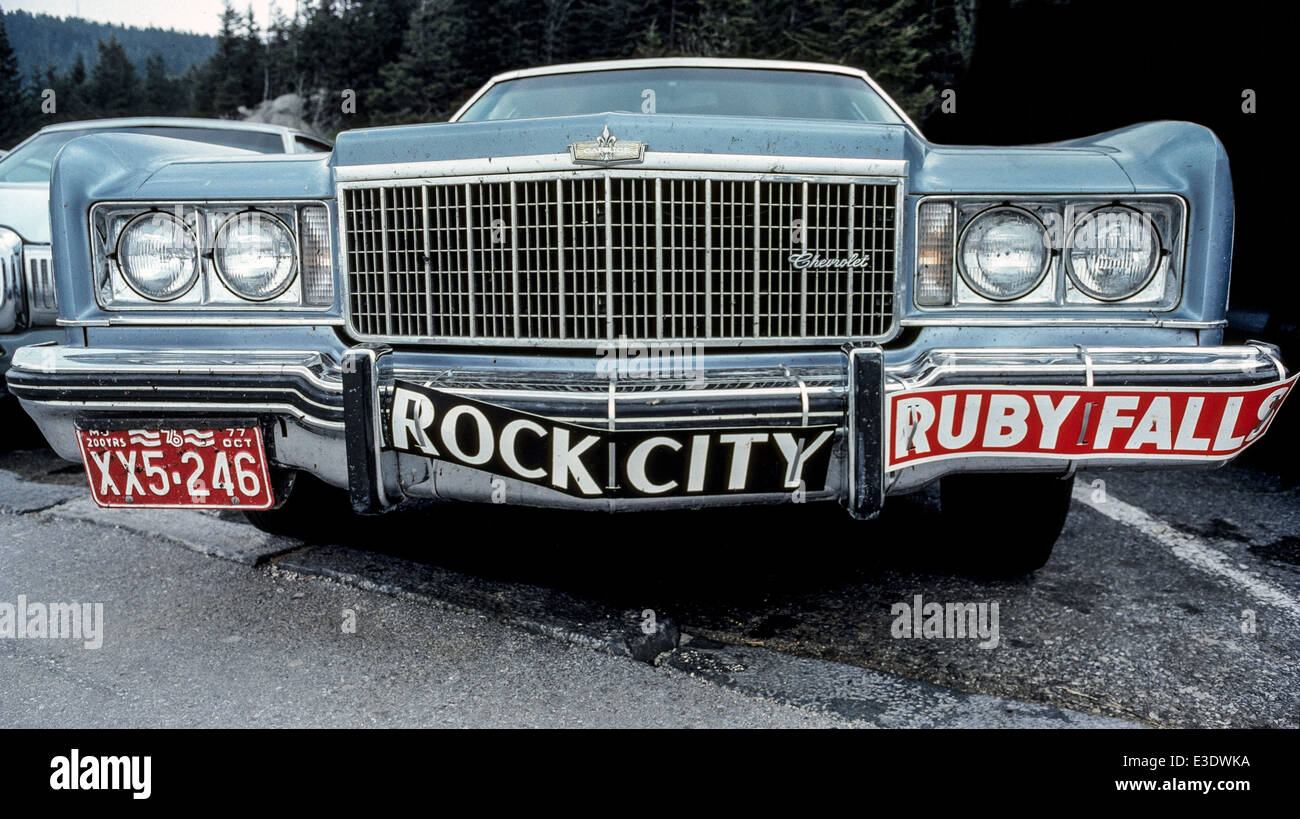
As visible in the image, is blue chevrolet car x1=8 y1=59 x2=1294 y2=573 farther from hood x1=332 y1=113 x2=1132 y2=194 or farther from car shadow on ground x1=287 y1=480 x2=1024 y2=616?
car shadow on ground x1=287 y1=480 x2=1024 y2=616

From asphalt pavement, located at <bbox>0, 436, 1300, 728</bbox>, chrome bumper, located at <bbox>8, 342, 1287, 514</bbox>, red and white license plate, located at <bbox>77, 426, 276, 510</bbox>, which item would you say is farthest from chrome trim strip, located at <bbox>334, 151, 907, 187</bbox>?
asphalt pavement, located at <bbox>0, 436, 1300, 728</bbox>

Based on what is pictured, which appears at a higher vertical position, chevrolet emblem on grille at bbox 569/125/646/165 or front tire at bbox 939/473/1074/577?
chevrolet emblem on grille at bbox 569/125/646/165

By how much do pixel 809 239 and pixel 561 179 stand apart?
1.91ft

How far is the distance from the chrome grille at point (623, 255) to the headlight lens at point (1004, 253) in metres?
0.20

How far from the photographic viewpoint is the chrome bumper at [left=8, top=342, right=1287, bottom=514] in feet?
6.35

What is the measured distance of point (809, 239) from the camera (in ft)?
7.03

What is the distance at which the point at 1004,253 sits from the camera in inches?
87.3

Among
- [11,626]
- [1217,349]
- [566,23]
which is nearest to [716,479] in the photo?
[1217,349]

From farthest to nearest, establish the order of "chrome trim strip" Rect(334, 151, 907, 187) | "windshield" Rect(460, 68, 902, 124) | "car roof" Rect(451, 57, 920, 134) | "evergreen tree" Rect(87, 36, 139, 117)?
1. "evergreen tree" Rect(87, 36, 139, 117)
2. "car roof" Rect(451, 57, 920, 134)
3. "windshield" Rect(460, 68, 902, 124)
4. "chrome trim strip" Rect(334, 151, 907, 187)

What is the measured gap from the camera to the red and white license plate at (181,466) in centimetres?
212

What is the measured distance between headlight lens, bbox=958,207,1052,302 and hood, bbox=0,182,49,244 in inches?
154

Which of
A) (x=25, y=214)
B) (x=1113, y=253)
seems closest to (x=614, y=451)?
(x=1113, y=253)

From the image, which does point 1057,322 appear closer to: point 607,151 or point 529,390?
point 607,151

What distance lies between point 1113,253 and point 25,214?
4350mm
